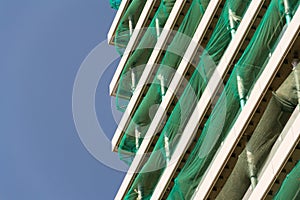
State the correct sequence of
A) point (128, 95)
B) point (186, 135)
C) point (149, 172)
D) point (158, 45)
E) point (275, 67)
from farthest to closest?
point (128, 95), point (158, 45), point (149, 172), point (186, 135), point (275, 67)

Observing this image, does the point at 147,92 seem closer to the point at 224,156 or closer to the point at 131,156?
the point at 131,156

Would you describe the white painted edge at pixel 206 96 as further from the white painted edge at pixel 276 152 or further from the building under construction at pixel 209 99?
the white painted edge at pixel 276 152

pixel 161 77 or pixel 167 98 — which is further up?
pixel 161 77

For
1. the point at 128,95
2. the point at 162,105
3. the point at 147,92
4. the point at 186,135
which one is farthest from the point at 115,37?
the point at 186,135

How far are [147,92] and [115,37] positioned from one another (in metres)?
6.12

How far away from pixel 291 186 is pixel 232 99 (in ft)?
22.2

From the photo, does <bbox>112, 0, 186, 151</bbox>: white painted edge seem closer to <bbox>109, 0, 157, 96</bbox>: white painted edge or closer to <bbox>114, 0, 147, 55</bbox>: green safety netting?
<bbox>109, 0, 157, 96</bbox>: white painted edge

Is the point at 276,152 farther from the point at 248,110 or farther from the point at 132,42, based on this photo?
the point at 132,42

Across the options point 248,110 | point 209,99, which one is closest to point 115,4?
point 209,99

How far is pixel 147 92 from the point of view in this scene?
4097 centimetres

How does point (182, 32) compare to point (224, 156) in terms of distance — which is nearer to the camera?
point (224, 156)

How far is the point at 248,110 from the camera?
30.0m

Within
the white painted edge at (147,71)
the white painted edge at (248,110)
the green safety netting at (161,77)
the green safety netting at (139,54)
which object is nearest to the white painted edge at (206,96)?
the white painted edge at (248,110)

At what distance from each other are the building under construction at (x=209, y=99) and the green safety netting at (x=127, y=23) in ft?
0.14
